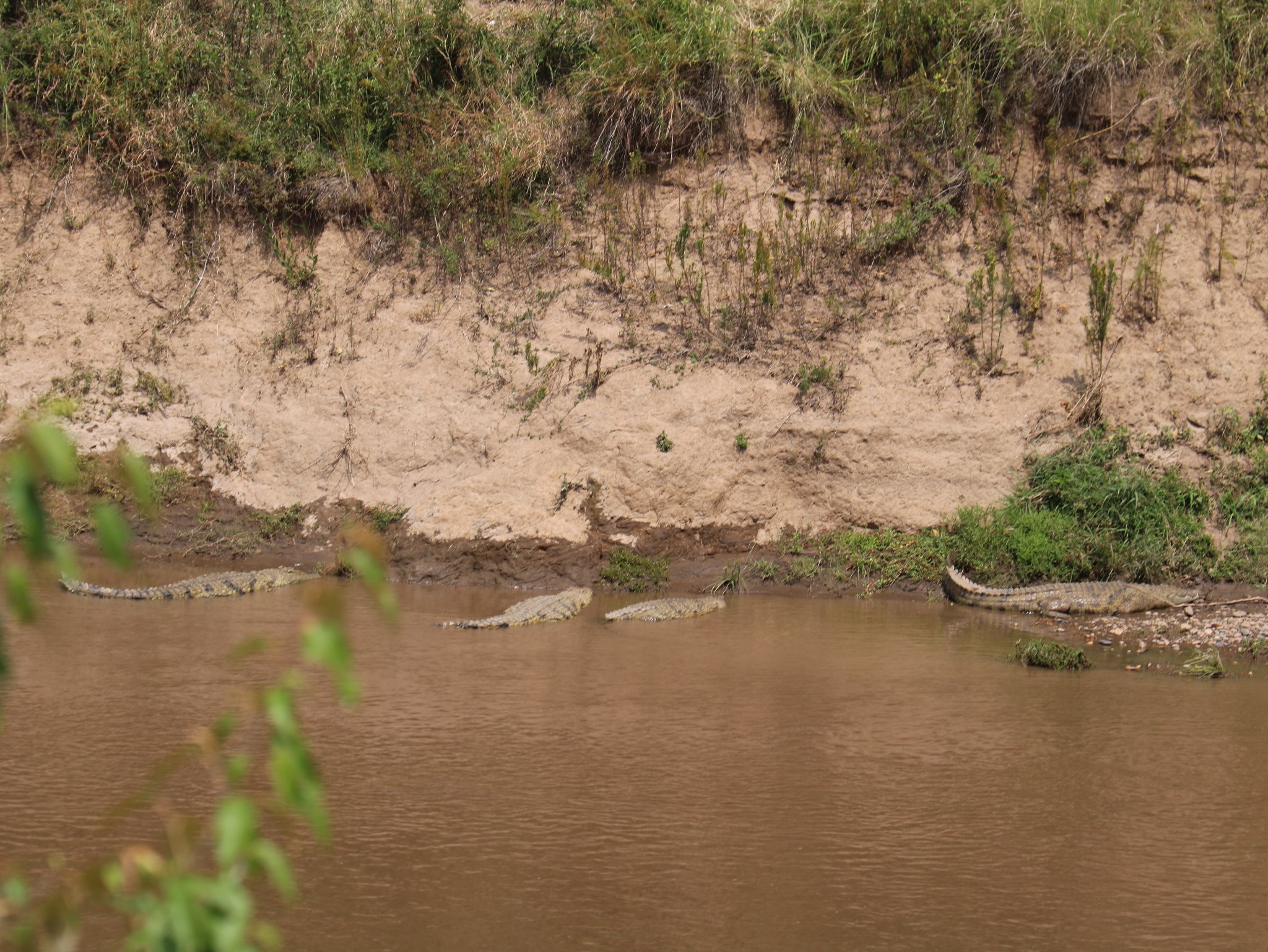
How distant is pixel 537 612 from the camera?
8516 millimetres

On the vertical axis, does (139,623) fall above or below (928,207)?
below

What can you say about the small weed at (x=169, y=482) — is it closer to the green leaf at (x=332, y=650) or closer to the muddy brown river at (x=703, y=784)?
the muddy brown river at (x=703, y=784)

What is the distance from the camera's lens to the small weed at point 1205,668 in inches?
284

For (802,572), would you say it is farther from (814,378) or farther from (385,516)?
(385,516)

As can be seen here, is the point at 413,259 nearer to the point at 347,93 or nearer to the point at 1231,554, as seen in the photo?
the point at 347,93

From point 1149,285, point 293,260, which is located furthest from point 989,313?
point 293,260

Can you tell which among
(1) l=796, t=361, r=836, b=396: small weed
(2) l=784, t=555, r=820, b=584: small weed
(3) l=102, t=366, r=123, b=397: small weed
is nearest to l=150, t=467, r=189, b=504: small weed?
(3) l=102, t=366, r=123, b=397: small weed

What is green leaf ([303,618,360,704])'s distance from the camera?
1477 millimetres

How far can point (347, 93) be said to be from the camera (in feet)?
40.8

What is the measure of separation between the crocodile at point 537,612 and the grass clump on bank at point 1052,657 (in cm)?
309

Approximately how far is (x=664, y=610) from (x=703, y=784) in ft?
10.7

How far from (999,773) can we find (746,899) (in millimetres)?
Answer: 1815

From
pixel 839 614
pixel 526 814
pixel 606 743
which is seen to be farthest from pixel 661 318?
pixel 526 814

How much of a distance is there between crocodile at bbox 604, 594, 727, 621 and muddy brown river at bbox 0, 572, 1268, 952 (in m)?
0.26
